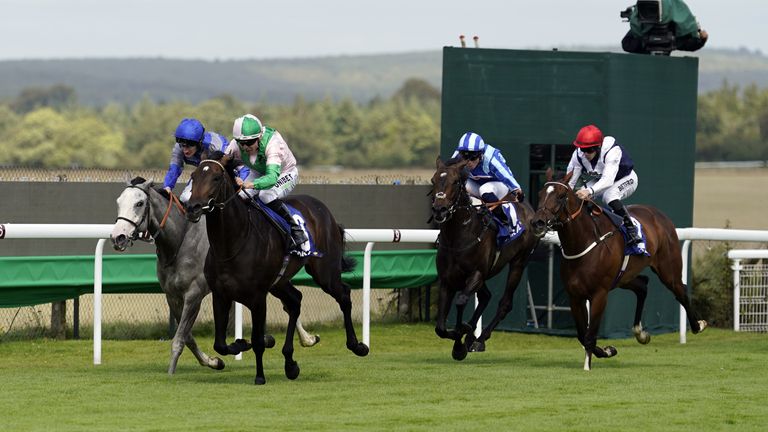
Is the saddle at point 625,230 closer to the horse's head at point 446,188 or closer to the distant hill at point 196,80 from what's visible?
the horse's head at point 446,188

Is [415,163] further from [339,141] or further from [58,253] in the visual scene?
[58,253]

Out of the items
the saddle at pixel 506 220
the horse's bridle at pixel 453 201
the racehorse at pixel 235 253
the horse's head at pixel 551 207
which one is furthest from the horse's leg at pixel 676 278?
the racehorse at pixel 235 253

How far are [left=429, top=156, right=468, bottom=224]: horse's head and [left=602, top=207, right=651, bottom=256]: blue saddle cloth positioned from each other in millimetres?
1066

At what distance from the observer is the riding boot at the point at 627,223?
35.0 ft

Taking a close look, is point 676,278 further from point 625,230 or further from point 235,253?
point 235,253

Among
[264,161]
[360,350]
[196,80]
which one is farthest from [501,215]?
[196,80]

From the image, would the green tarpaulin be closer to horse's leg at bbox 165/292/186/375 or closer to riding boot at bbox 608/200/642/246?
horse's leg at bbox 165/292/186/375

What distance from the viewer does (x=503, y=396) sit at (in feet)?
27.9

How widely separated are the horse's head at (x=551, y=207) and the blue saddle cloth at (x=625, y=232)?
2.07 feet

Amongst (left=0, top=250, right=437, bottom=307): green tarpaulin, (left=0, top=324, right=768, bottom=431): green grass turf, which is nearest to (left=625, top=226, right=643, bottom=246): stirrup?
(left=0, top=324, right=768, bottom=431): green grass turf

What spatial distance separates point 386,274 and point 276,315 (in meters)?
1.45

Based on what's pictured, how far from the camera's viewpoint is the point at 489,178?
11031mm

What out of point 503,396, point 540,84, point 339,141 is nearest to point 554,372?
point 503,396

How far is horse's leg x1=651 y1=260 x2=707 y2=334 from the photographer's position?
37.3 feet
